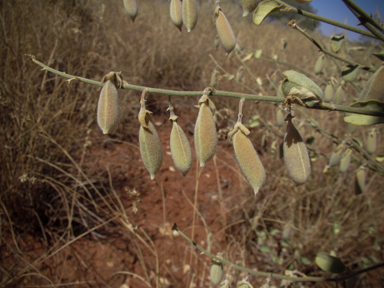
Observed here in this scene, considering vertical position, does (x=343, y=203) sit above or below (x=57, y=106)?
below

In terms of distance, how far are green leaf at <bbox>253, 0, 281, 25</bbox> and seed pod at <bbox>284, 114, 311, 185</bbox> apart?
0.66 ft

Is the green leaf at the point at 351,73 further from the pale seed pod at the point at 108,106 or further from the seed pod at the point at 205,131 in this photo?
the pale seed pod at the point at 108,106

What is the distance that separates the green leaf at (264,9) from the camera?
1.46 ft

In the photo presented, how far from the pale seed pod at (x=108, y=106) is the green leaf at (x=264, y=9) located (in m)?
0.29

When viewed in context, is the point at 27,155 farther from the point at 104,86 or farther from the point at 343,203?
the point at 343,203

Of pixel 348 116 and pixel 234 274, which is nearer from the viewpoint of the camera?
pixel 348 116

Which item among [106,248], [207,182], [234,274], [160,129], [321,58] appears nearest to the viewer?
[321,58]

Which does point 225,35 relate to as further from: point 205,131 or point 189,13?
point 205,131

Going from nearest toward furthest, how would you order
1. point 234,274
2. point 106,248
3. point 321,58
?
point 321,58 → point 234,274 → point 106,248

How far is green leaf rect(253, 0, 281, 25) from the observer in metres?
0.44

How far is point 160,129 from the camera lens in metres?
2.35

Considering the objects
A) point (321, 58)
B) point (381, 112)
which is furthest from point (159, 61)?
point (381, 112)

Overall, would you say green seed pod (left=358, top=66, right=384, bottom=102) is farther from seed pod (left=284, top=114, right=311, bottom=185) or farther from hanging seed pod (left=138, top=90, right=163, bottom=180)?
hanging seed pod (left=138, top=90, right=163, bottom=180)

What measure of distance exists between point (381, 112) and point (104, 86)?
44 cm
